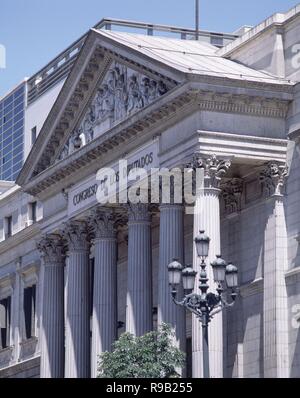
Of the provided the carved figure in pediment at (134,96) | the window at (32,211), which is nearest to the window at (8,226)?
the window at (32,211)

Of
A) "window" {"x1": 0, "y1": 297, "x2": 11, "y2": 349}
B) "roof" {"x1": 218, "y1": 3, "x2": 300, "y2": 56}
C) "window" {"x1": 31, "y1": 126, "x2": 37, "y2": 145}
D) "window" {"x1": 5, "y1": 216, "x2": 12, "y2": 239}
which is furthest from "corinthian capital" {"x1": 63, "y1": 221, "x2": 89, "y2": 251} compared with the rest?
"window" {"x1": 31, "y1": 126, "x2": 37, "y2": 145}

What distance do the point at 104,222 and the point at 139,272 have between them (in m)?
4.30

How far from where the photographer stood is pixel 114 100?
57.8 metres

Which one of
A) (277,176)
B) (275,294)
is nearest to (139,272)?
(275,294)

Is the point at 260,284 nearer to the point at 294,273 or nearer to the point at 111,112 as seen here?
the point at 294,273

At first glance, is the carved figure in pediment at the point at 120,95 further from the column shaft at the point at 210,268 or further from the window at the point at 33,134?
the window at the point at 33,134

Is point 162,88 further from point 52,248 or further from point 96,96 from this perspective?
point 52,248

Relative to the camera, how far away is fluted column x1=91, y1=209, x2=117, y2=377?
5803 cm

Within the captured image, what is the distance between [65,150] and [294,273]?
53.3ft

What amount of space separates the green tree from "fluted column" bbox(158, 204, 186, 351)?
589cm

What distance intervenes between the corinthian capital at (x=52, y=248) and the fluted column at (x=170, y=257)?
12.9 m

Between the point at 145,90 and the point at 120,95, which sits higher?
the point at 120,95

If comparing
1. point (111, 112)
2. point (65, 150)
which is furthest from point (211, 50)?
point (65, 150)

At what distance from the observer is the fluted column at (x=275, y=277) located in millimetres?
50219
